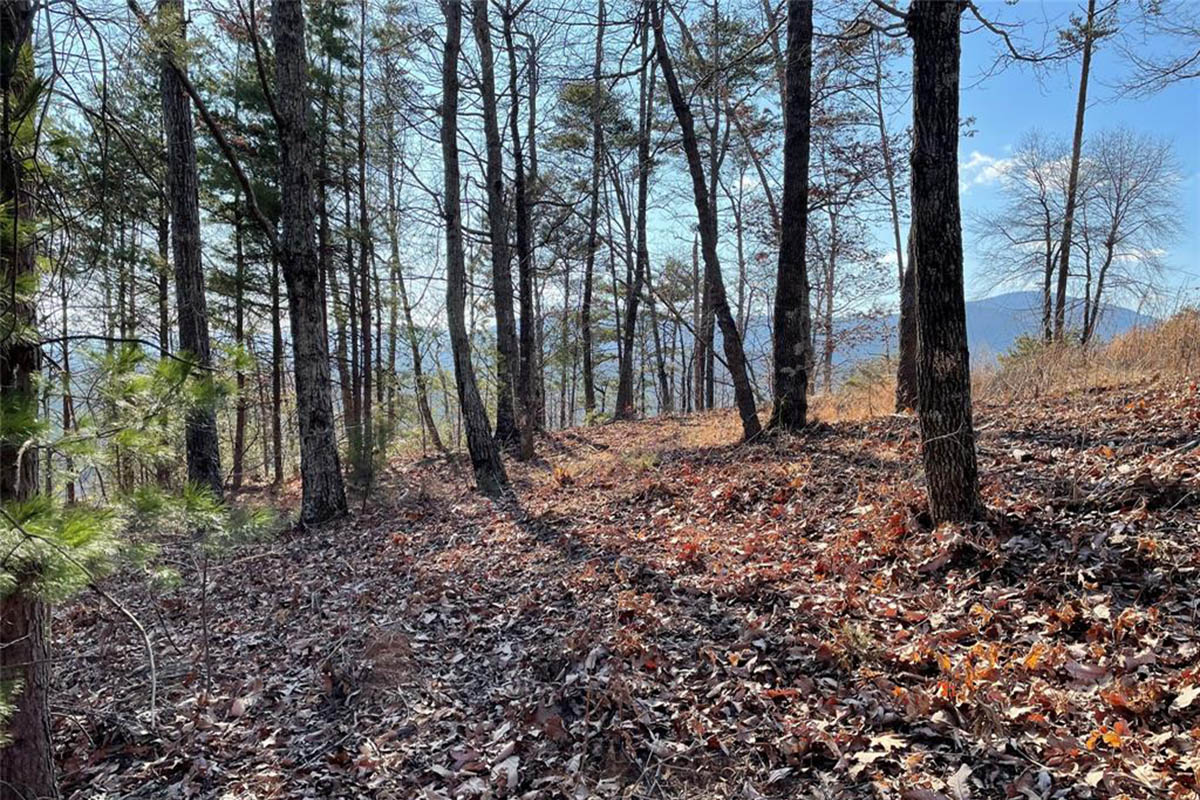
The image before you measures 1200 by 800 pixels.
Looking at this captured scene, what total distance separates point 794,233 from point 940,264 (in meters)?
3.21

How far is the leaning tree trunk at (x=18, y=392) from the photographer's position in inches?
68.9

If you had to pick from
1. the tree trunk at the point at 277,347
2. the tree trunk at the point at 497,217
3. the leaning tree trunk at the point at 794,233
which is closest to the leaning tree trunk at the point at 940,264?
the leaning tree trunk at the point at 794,233

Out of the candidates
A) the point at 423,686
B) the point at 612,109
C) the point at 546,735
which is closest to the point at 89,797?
the point at 423,686

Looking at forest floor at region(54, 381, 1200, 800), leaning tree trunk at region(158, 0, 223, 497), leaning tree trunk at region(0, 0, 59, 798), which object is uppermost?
leaning tree trunk at region(158, 0, 223, 497)

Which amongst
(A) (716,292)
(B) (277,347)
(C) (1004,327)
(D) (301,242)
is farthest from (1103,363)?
(B) (277,347)

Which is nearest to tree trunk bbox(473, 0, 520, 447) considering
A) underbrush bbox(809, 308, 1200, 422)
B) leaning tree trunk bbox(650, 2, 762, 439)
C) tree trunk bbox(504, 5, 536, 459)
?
tree trunk bbox(504, 5, 536, 459)

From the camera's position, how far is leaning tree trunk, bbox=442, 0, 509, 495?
679 centimetres

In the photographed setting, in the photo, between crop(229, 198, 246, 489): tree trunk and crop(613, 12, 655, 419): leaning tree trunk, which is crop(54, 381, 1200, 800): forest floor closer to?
crop(229, 198, 246, 489): tree trunk

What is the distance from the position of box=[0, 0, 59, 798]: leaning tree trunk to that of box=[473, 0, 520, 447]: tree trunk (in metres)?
6.86

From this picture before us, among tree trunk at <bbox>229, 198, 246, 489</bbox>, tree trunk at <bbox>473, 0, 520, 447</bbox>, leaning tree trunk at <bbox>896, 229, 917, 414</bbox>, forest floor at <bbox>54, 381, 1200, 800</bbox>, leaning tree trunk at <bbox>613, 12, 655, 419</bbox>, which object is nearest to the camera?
forest floor at <bbox>54, 381, 1200, 800</bbox>

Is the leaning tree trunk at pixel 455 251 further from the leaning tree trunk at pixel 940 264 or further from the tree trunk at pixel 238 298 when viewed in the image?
the tree trunk at pixel 238 298

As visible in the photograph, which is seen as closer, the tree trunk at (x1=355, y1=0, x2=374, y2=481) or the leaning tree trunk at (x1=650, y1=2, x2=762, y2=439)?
the leaning tree trunk at (x1=650, y1=2, x2=762, y2=439)

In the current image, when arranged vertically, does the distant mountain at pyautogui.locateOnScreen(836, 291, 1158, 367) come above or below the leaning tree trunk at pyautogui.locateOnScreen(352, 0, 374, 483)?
below

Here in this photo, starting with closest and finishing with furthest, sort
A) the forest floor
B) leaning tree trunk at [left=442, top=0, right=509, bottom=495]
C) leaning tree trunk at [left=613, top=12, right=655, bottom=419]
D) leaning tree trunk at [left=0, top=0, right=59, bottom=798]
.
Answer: leaning tree trunk at [left=0, top=0, right=59, bottom=798] < the forest floor < leaning tree trunk at [left=442, top=0, right=509, bottom=495] < leaning tree trunk at [left=613, top=12, right=655, bottom=419]
